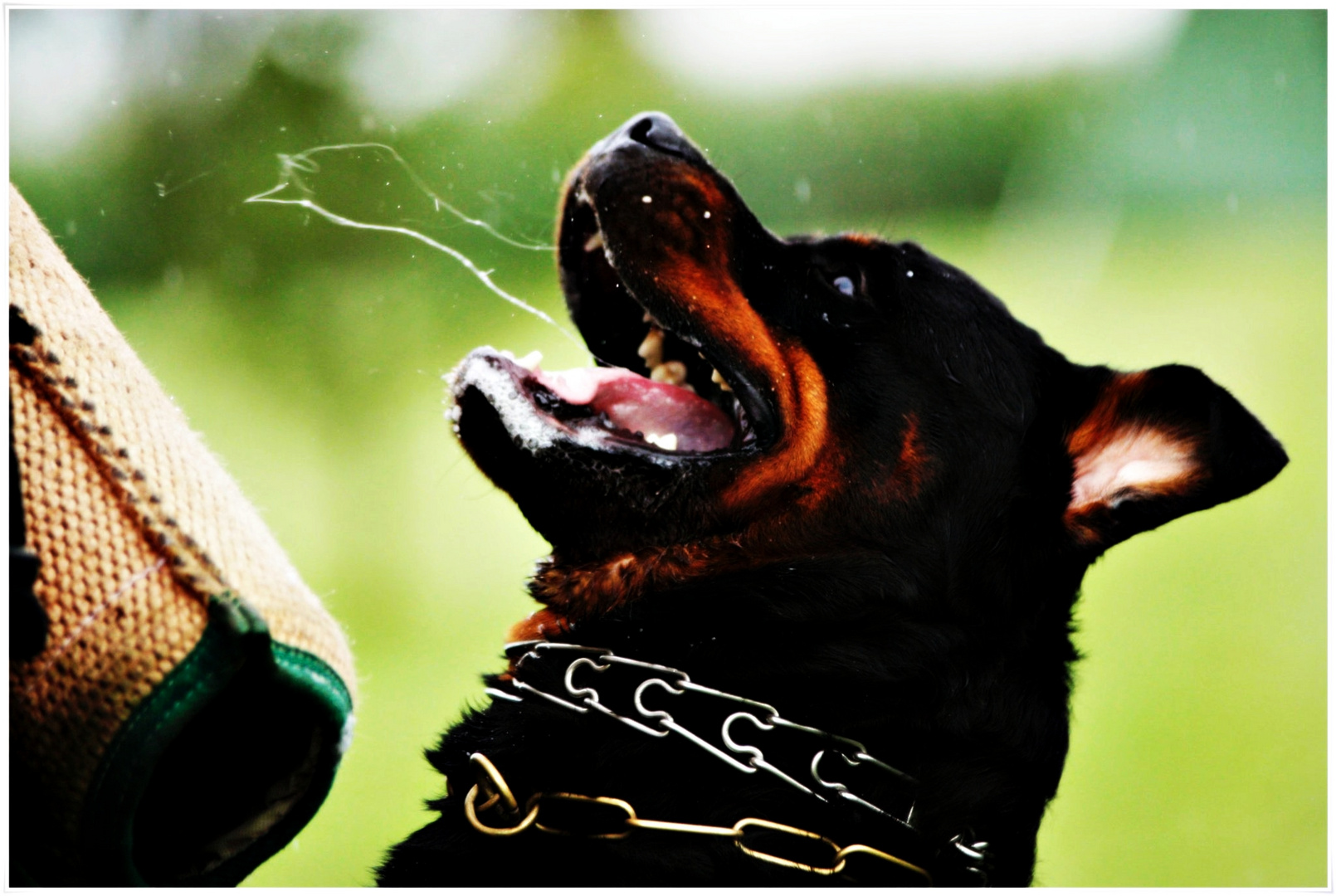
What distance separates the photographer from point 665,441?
2.10 meters

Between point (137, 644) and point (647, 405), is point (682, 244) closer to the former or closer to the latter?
point (647, 405)

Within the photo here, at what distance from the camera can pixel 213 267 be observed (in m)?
6.33

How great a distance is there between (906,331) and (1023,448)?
0.34 metres

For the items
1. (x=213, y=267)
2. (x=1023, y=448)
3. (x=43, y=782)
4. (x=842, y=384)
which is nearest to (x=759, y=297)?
(x=842, y=384)

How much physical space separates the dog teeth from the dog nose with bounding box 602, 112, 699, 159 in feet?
1.91

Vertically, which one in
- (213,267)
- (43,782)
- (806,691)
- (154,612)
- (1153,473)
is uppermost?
(213,267)

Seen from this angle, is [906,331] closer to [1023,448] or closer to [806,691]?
[1023,448]

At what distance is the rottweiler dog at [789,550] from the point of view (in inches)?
67.7

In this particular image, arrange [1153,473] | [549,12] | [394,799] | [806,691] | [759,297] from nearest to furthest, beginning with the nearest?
[806,691] → [1153,473] → [759,297] → [549,12] → [394,799]

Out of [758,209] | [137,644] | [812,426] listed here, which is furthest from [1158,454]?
[758,209]

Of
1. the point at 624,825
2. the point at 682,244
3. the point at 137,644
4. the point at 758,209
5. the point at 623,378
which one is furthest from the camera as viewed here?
the point at 758,209

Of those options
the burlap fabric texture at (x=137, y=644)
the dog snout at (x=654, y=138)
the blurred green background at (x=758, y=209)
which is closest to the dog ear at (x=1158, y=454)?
the blurred green background at (x=758, y=209)

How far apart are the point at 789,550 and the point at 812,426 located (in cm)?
25

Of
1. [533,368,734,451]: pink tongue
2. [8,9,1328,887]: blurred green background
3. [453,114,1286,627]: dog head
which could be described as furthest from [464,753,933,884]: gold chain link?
[533,368,734,451]: pink tongue
